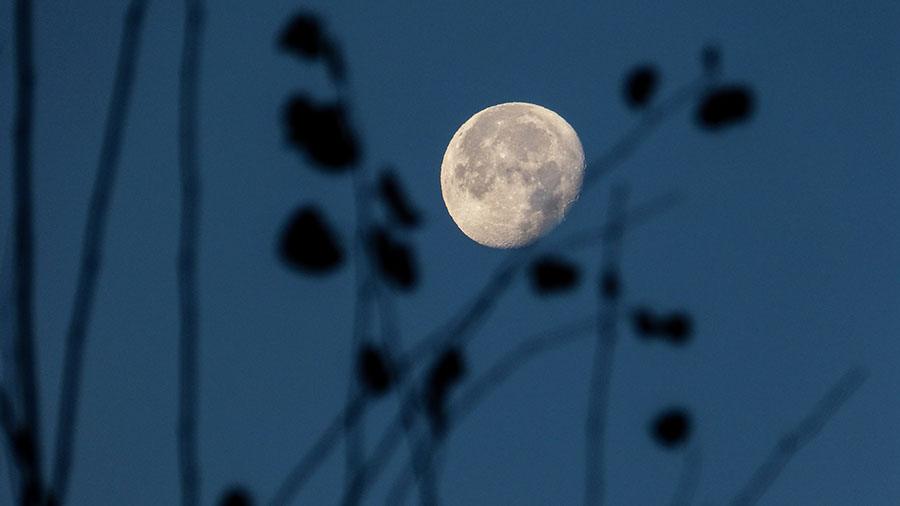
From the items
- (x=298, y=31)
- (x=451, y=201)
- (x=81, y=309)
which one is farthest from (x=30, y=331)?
(x=451, y=201)

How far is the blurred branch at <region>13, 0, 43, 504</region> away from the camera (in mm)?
668

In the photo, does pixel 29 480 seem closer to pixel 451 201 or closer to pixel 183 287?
pixel 183 287

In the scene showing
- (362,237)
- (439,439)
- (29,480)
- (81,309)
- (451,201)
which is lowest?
(29,480)

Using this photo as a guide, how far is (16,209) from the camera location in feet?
2.33

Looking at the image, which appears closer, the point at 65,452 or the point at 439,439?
the point at 65,452

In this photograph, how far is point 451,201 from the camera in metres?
5.53

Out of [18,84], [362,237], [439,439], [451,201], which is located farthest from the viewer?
[451,201]

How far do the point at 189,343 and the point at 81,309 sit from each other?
0.08 meters

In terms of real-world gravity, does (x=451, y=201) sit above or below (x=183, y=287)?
above

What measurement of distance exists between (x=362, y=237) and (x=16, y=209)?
0.38 meters

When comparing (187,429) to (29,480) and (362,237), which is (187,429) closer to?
(29,480)

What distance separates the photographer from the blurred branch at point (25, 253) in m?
0.67

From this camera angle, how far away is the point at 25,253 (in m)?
0.70

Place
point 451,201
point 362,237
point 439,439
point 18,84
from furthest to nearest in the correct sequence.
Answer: point 451,201 → point 362,237 → point 439,439 → point 18,84
